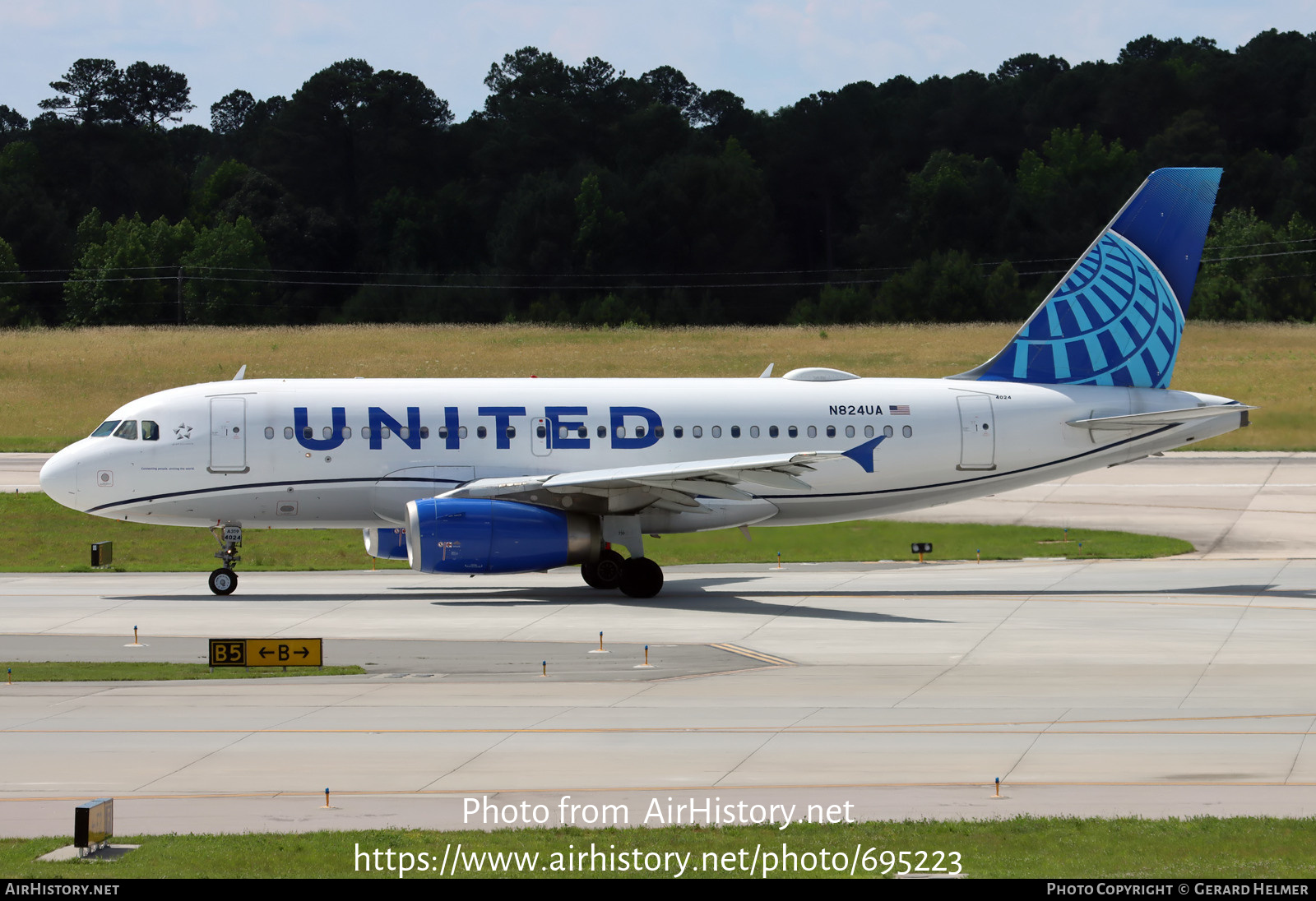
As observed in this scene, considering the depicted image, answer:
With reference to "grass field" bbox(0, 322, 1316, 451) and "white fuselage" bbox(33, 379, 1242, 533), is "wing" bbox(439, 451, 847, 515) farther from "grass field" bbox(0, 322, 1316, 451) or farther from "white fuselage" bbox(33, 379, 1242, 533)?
"grass field" bbox(0, 322, 1316, 451)

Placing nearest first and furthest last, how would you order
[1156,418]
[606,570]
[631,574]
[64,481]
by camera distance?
[631,574] → [606,570] → [64,481] → [1156,418]

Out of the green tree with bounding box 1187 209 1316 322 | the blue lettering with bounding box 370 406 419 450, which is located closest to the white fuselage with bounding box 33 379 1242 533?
the blue lettering with bounding box 370 406 419 450

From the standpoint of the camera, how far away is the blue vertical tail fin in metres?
36.2

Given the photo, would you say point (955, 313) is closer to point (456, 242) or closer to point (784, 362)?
point (784, 362)

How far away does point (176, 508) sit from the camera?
33406mm

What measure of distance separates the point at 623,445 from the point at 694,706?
45.2 ft

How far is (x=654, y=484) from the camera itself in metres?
31.1

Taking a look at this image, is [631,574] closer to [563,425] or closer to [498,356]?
[563,425]

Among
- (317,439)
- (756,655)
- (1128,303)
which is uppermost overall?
(1128,303)

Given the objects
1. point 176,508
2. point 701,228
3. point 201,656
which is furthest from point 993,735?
point 701,228

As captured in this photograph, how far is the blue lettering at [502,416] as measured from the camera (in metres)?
33.7

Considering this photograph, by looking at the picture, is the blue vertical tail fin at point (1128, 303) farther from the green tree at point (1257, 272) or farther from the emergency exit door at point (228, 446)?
the green tree at point (1257, 272)

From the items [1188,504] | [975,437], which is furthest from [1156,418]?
[1188,504]

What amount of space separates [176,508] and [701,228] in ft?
327
